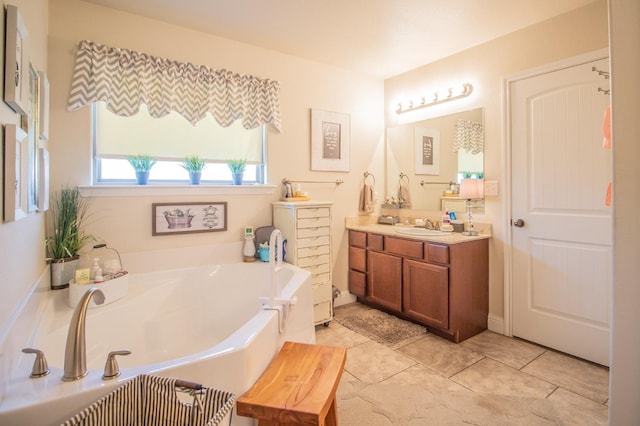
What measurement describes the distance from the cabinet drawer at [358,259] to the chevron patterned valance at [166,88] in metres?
1.52

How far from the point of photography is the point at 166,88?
253 centimetres

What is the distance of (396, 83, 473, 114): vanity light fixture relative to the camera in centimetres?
309

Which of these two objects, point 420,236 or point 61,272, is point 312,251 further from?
point 61,272

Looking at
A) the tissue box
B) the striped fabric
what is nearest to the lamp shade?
the striped fabric

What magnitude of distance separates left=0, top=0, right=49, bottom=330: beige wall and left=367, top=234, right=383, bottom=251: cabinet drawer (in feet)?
8.45

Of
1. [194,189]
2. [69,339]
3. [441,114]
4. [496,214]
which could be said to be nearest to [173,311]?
[194,189]

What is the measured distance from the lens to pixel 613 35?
121cm

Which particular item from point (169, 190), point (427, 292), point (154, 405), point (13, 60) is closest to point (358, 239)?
point (427, 292)

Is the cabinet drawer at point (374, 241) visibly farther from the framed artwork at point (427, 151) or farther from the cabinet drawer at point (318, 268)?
the framed artwork at point (427, 151)

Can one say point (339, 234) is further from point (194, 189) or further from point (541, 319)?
point (541, 319)

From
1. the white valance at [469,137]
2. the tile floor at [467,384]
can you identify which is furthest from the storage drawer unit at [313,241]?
the white valance at [469,137]

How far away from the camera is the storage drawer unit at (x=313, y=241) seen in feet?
9.30

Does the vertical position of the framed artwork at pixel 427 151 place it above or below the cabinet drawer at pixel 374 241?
above

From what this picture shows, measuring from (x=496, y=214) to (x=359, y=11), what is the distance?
2.01 m
